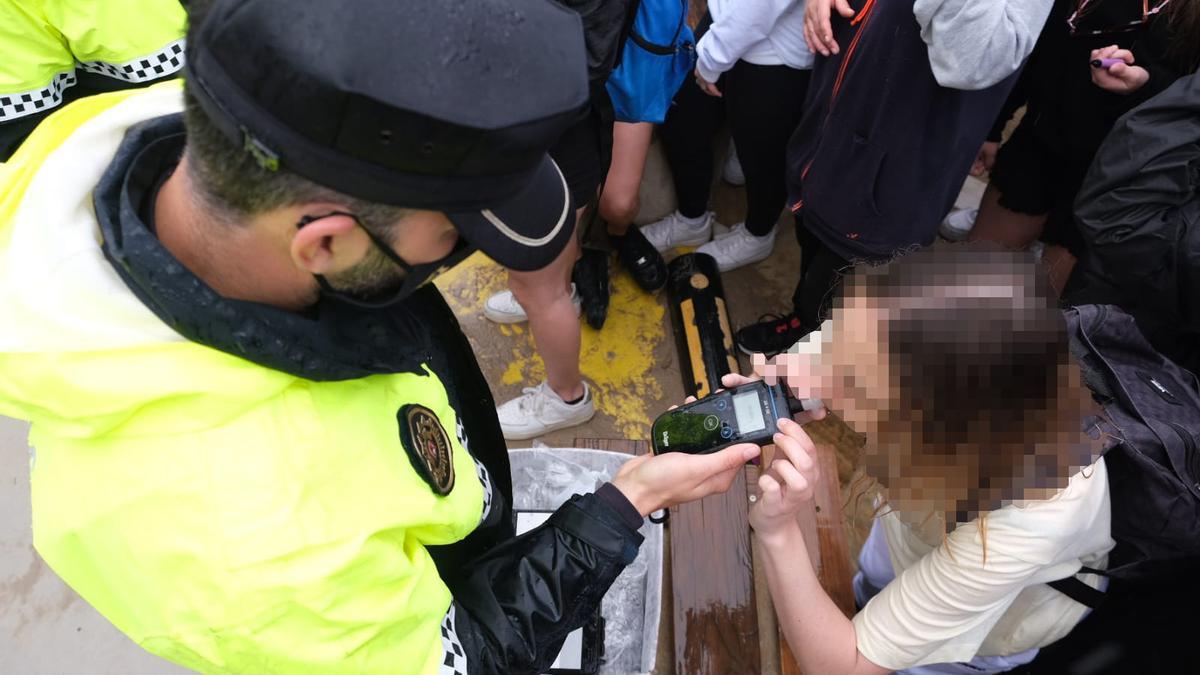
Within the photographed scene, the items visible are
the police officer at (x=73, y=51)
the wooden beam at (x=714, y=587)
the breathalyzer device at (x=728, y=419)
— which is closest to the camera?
the breathalyzer device at (x=728, y=419)

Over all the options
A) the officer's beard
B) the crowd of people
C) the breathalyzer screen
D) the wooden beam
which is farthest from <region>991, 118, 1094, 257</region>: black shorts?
the officer's beard

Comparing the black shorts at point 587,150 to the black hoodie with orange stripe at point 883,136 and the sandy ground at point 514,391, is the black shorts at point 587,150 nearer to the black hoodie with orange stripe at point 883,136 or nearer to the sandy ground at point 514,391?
the black hoodie with orange stripe at point 883,136

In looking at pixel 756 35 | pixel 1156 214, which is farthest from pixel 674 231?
pixel 1156 214

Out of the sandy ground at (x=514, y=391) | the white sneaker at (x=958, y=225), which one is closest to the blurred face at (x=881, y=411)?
the sandy ground at (x=514, y=391)

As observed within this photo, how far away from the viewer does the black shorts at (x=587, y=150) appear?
2312 mm

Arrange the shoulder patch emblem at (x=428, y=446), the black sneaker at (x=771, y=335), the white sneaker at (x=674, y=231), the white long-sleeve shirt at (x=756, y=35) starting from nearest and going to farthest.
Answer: the shoulder patch emblem at (x=428, y=446) < the white long-sleeve shirt at (x=756, y=35) < the black sneaker at (x=771, y=335) < the white sneaker at (x=674, y=231)

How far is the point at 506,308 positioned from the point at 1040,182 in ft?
7.22

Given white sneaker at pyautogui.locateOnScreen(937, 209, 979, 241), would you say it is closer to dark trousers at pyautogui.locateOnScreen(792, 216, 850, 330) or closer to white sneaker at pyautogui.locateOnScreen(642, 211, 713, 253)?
dark trousers at pyautogui.locateOnScreen(792, 216, 850, 330)

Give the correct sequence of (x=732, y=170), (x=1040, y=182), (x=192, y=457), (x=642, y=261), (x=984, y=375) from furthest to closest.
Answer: (x=732, y=170) < (x=642, y=261) < (x=1040, y=182) < (x=984, y=375) < (x=192, y=457)

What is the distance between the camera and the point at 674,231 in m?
3.67

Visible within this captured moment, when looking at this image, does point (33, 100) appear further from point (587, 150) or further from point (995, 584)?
point (995, 584)

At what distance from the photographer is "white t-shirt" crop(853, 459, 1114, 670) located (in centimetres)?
134

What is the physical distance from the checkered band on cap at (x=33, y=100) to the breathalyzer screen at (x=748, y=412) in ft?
6.99

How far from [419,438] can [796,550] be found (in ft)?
2.77
